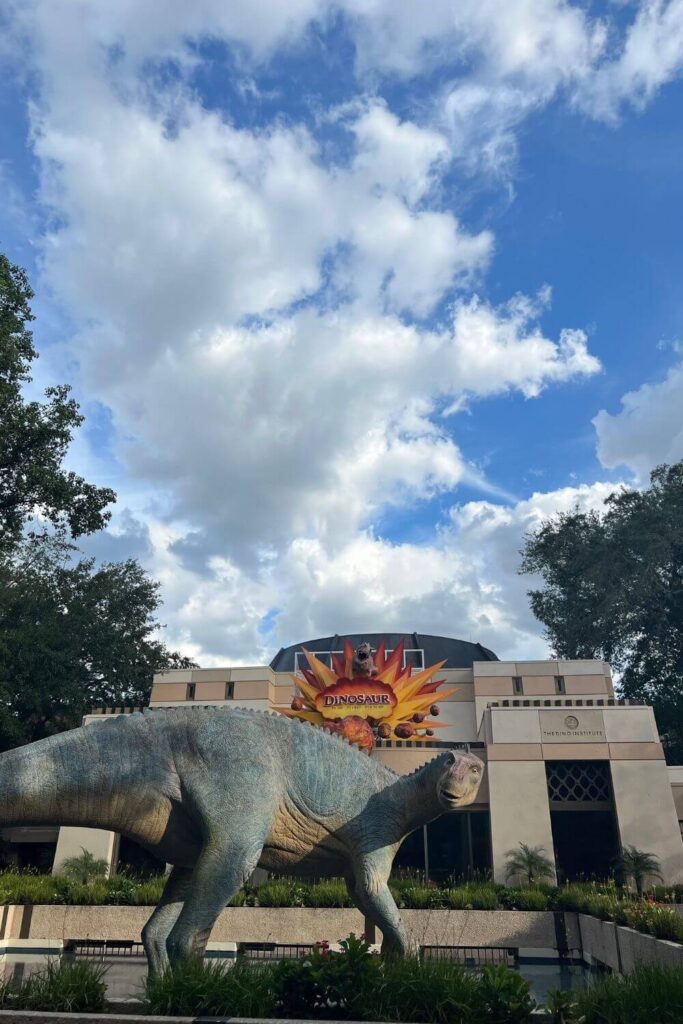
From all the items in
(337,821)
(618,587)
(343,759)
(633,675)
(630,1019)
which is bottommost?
(630,1019)

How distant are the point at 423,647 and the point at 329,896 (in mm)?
20976

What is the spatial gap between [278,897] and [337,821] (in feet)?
30.2

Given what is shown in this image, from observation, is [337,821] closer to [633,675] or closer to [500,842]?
[500,842]

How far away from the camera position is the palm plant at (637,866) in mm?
20891

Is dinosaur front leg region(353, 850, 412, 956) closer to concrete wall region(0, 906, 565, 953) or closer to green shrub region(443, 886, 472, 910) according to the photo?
concrete wall region(0, 906, 565, 953)

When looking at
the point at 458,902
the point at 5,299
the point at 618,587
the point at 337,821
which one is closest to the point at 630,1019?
the point at 337,821

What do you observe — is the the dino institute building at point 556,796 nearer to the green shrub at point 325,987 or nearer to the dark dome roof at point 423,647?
the dark dome roof at point 423,647

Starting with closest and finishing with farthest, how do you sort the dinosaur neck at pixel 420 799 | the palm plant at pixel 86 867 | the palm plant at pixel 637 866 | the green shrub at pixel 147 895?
the dinosaur neck at pixel 420 799 < the green shrub at pixel 147 895 < the palm plant at pixel 637 866 < the palm plant at pixel 86 867

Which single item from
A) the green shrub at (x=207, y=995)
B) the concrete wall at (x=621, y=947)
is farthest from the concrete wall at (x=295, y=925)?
the green shrub at (x=207, y=995)

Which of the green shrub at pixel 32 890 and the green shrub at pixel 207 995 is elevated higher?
the green shrub at pixel 32 890

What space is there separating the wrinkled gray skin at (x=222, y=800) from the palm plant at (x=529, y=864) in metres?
15.4

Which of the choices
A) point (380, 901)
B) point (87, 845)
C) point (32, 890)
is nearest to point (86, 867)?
point (87, 845)

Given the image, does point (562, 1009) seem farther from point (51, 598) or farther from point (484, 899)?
point (51, 598)

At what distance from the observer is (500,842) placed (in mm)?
22703
